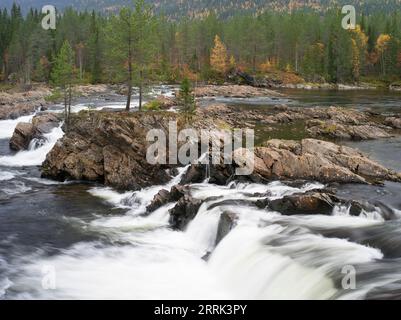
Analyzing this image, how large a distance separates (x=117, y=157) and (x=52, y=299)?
1798cm

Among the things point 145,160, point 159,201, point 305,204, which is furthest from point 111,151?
point 305,204

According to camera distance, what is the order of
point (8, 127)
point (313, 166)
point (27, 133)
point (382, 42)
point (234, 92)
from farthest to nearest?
point (382, 42) → point (234, 92) → point (8, 127) → point (27, 133) → point (313, 166)

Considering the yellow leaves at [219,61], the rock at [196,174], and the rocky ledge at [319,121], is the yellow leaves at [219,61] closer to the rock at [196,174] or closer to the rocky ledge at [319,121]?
the rocky ledge at [319,121]

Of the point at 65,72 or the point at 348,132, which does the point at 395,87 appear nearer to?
the point at 348,132

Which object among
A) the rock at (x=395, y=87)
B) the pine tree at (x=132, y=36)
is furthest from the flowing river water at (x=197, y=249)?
the rock at (x=395, y=87)

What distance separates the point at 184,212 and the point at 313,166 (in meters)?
9.17

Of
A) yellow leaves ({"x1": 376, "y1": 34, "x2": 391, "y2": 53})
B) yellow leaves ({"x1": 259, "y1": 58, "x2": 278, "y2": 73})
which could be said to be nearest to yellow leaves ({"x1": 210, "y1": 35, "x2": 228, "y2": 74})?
yellow leaves ({"x1": 259, "y1": 58, "x2": 278, "y2": 73})

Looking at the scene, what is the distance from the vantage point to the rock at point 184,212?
85.9ft

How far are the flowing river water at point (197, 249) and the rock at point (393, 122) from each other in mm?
25383

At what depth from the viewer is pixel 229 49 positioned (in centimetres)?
14038

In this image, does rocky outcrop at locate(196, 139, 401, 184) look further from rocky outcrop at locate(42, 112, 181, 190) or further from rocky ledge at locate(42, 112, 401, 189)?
rocky outcrop at locate(42, 112, 181, 190)

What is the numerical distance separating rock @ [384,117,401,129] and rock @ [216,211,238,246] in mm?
34841

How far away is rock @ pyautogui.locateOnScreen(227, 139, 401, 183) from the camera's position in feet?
98.7

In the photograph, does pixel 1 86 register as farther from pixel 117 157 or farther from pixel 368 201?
pixel 368 201
